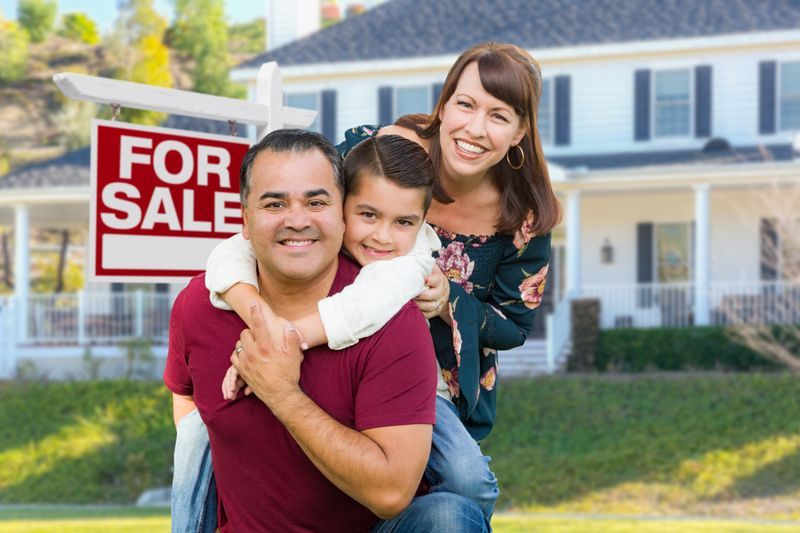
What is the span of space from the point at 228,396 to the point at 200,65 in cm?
5439

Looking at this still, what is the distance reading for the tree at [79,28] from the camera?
69969mm

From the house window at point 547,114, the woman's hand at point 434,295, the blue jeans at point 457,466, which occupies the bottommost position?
the blue jeans at point 457,466

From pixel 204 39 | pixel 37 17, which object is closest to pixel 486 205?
pixel 204 39

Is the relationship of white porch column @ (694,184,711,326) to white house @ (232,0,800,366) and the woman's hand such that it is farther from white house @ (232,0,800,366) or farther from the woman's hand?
the woman's hand

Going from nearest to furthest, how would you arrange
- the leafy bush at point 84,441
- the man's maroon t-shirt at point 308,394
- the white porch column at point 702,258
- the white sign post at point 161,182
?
the man's maroon t-shirt at point 308,394
the white sign post at point 161,182
the leafy bush at point 84,441
the white porch column at point 702,258

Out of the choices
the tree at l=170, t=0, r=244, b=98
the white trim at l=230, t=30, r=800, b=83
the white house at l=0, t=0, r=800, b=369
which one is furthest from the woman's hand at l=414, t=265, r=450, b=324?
the tree at l=170, t=0, r=244, b=98

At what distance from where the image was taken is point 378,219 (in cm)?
371

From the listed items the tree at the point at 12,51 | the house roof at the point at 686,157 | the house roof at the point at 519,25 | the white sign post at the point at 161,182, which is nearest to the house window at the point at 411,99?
the house roof at the point at 519,25

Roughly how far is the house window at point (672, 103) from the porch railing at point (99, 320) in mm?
9036

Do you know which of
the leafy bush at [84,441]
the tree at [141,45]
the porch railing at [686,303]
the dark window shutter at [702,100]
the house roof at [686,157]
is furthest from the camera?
the tree at [141,45]

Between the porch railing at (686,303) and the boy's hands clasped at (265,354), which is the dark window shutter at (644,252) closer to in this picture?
the porch railing at (686,303)

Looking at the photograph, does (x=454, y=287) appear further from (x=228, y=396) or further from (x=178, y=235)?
(x=178, y=235)

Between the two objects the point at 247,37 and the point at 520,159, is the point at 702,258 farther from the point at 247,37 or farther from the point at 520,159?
the point at 247,37

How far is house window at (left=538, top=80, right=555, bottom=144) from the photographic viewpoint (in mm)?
22094
